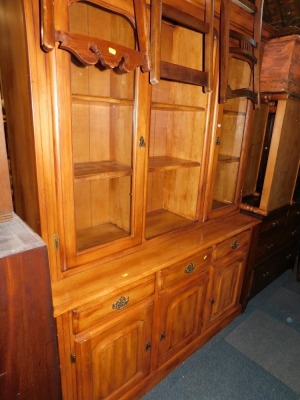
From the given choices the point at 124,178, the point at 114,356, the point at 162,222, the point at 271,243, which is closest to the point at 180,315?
the point at 114,356

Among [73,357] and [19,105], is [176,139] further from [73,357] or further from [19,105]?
[73,357]

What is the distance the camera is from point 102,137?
145 centimetres

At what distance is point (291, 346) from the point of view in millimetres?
1920

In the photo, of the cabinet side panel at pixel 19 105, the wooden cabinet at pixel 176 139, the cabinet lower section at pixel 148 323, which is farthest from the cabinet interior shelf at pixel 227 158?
the cabinet side panel at pixel 19 105

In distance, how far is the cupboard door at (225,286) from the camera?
1771mm

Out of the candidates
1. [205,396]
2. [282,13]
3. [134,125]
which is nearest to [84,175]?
[134,125]

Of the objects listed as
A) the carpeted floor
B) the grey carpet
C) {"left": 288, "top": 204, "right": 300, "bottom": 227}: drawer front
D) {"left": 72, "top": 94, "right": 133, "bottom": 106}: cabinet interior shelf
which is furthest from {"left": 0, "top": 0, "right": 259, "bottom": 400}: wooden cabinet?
{"left": 288, "top": 204, "right": 300, "bottom": 227}: drawer front

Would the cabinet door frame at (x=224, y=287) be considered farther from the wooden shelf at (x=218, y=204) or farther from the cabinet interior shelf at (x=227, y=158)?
the cabinet interior shelf at (x=227, y=158)

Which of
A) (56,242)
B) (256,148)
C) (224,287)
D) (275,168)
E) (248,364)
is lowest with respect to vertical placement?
(248,364)

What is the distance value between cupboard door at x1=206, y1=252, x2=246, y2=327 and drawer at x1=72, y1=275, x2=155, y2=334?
596mm

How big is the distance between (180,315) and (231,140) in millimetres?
1280

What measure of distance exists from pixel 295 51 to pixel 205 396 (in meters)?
2.28

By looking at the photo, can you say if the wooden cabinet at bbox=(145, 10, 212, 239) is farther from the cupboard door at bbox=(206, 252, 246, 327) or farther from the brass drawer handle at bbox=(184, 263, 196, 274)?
the cupboard door at bbox=(206, 252, 246, 327)

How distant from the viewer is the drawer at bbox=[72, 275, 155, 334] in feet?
3.51
